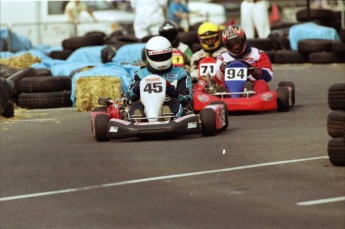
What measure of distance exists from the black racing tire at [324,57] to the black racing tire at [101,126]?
1188cm

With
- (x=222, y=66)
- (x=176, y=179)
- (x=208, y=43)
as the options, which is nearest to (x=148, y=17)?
(x=208, y=43)

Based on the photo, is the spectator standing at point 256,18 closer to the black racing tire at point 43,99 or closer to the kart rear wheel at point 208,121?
the black racing tire at point 43,99

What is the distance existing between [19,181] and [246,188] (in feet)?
6.35

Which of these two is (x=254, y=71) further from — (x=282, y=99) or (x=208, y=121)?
(x=208, y=121)

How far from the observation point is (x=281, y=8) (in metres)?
34.4

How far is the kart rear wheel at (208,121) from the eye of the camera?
12195mm

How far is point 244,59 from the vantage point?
15453 millimetres

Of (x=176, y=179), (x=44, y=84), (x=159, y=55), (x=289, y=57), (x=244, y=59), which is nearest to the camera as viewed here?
(x=176, y=179)

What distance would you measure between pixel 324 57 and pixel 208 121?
38.5 feet

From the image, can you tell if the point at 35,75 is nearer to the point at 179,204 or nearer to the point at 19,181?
the point at 19,181

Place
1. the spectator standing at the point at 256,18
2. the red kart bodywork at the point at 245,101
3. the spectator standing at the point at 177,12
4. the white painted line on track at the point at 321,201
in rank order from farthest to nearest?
the spectator standing at the point at 177,12, the spectator standing at the point at 256,18, the red kart bodywork at the point at 245,101, the white painted line on track at the point at 321,201

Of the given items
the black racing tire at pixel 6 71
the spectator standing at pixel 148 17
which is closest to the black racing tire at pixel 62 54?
the spectator standing at pixel 148 17

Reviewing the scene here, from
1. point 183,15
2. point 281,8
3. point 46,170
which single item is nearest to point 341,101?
point 46,170

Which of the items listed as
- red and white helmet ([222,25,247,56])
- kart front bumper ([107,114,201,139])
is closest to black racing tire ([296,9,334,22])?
red and white helmet ([222,25,247,56])
